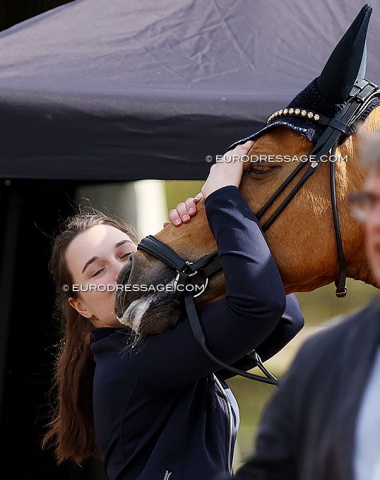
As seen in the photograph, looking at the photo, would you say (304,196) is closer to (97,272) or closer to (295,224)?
(295,224)

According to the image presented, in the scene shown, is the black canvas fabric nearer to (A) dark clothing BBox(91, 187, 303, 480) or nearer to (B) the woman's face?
(B) the woman's face

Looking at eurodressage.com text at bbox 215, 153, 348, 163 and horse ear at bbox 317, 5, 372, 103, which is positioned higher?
horse ear at bbox 317, 5, 372, 103

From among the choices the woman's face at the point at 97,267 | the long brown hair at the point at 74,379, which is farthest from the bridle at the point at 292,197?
the long brown hair at the point at 74,379

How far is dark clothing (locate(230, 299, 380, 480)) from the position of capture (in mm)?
921

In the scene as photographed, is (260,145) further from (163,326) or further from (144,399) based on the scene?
(144,399)

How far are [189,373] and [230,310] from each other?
0.17 m

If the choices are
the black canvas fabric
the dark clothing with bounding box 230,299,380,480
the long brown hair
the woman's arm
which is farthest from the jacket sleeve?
the dark clothing with bounding box 230,299,380,480

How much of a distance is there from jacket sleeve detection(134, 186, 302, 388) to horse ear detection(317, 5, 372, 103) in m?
0.32

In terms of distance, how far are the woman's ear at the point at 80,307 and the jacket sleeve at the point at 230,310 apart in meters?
0.33

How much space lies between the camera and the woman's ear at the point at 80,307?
92.5 inches

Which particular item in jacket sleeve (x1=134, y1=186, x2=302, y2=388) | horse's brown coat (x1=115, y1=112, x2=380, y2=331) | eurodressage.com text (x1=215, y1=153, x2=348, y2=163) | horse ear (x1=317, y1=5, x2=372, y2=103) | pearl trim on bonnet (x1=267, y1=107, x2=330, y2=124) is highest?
horse ear (x1=317, y1=5, x2=372, y2=103)

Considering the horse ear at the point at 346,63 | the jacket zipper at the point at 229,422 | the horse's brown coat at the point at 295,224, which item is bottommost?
the jacket zipper at the point at 229,422

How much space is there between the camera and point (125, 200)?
3.29m

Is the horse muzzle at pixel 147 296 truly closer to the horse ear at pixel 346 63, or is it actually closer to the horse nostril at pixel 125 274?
the horse nostril at pixel 125 274
